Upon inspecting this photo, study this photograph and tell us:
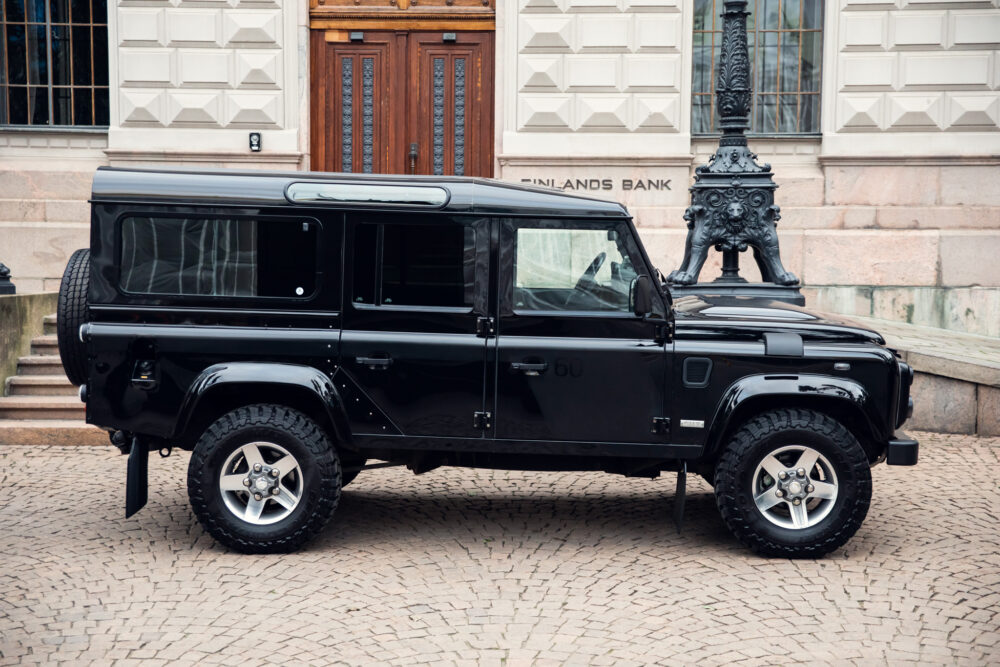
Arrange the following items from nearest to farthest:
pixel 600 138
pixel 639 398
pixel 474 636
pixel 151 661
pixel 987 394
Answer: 1. pixel 151 661
2. pixel 474 636
3. pixel 639 398
4. pixel 987 394
5. pixel 600 138

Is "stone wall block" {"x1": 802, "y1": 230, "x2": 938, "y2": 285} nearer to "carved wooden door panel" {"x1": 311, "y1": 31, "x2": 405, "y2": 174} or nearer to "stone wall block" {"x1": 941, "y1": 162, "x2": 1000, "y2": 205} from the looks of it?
"stone wall block" {"x1": 941, "y1": 162, "x2": 1000, "y2": 205}

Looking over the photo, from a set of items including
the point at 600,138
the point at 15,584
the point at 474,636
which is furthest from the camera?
the point at 600,138

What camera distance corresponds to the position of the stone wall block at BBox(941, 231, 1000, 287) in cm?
1410

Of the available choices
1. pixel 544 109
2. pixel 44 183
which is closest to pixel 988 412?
pixel 544 109

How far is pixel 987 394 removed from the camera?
10.0 metres

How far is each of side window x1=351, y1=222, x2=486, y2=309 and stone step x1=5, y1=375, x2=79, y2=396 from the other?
16.2 feet

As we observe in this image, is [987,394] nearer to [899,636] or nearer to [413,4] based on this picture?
Result: [899,636]

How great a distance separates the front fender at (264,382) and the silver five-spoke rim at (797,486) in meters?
2.33

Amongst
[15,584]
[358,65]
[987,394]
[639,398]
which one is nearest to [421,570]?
[639,398]

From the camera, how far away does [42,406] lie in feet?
32.9

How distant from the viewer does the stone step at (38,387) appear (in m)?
10.4

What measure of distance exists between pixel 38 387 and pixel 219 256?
4.69 metres

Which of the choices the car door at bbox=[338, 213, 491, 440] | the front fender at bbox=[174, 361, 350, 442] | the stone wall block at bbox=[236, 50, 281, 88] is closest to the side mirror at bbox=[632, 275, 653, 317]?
the car door at bbox=[338, 213, 491, 440]

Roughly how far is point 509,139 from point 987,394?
6.61m
